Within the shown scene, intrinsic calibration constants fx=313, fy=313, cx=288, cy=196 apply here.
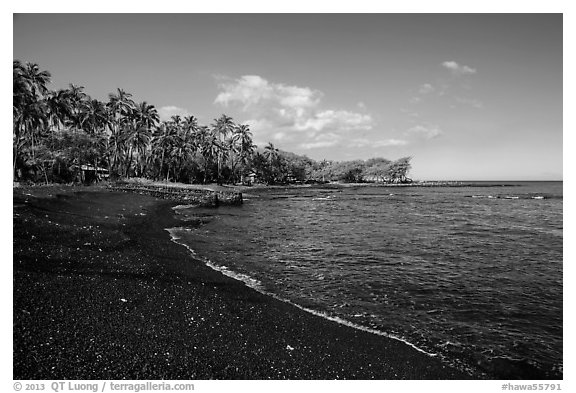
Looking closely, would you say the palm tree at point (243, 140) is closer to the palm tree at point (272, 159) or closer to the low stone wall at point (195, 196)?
the palm tree at point (272, 159)

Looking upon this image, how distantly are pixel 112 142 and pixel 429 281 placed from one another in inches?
3177

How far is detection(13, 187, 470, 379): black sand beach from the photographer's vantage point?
636cm

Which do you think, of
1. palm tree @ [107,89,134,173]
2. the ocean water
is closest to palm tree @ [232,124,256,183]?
palm tree @ [107,89,134,173]

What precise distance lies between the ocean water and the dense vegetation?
1735 centimetres

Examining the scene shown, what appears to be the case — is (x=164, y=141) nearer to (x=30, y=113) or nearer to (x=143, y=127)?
(x=143, y=127)

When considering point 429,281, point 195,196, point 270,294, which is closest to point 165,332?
point 270,294

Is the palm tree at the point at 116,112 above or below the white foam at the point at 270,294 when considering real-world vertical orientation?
above

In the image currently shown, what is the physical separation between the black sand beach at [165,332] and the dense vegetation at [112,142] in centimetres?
1454

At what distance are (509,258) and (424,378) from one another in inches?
576

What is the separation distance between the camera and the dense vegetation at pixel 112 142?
48531 millimetres

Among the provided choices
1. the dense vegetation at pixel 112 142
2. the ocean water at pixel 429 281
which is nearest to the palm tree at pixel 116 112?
the dense vegetation at pixel 112 142

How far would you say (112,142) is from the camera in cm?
7606

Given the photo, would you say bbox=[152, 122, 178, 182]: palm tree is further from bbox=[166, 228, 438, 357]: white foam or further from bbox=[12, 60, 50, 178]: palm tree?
bbox=[166, 228, 438, 357]: white foam
